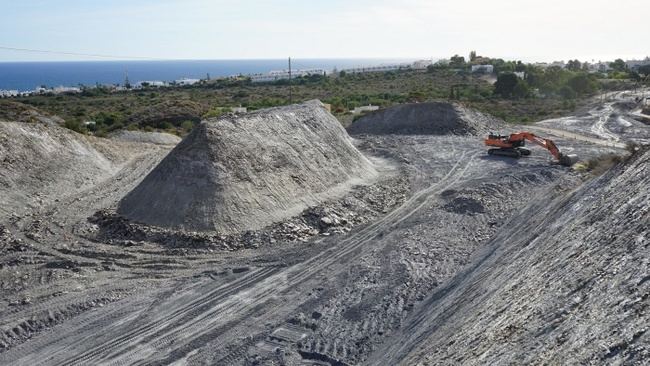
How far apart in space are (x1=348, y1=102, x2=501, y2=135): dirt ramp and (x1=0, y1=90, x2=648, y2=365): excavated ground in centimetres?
1490

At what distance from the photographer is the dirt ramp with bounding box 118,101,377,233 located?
22.2m

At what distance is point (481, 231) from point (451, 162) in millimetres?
12200

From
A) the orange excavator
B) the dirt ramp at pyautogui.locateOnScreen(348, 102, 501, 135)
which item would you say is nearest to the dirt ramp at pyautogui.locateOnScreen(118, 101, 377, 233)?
the orange excavator

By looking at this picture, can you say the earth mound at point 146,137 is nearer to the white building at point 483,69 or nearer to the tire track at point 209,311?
the tire track at point 209,311

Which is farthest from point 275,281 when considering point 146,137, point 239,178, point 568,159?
point 146,137

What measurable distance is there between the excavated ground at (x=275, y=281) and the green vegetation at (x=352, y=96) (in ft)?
76.7

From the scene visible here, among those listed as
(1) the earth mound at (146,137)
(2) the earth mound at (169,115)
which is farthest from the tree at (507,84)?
(1) the earth mound at (146,137)

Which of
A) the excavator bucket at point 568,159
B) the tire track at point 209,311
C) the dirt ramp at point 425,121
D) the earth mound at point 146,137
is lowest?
the tire track at point 209,311

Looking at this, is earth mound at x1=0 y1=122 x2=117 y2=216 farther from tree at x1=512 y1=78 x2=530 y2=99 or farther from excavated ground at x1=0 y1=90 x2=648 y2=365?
tree at x1=512 y1=78 x2=530 y2=99

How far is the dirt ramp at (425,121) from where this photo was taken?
139 feet

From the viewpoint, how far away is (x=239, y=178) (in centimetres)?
2377

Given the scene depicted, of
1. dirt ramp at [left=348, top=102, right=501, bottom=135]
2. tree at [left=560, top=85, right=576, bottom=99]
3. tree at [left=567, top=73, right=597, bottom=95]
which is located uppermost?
tree at [left=567, top=73, right=597, bottom=95]

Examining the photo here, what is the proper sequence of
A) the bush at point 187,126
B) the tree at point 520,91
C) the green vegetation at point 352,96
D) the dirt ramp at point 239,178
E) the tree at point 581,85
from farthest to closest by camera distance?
the tree at point 581,85
the tree at point 520,91
the green vegetation at point 352,96
the bush at point 187,126
the dirt ramp at point 239,178

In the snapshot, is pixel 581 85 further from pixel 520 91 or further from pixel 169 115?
pixel 169 115
